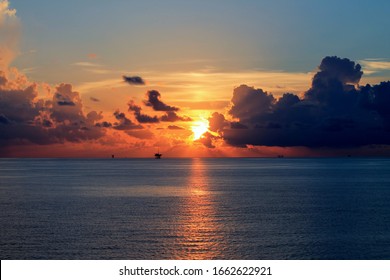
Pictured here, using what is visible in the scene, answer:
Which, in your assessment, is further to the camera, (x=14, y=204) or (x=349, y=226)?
(x=14, y=204)

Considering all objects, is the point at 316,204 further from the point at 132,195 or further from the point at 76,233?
the point at 76,233

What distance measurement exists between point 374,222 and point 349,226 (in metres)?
5.78

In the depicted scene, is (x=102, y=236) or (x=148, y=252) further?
(x=102, y=236)

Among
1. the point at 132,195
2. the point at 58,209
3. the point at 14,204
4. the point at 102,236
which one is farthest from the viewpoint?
the point at 132,195
